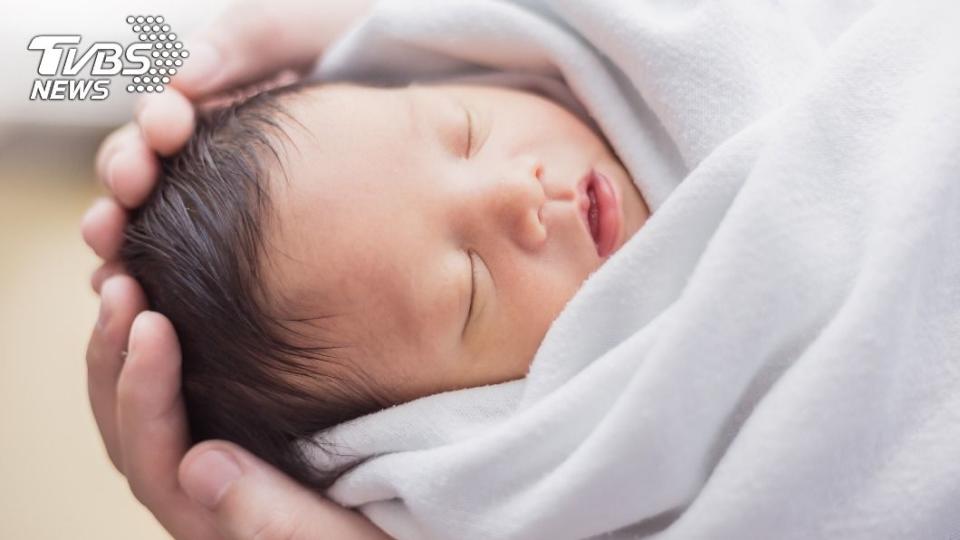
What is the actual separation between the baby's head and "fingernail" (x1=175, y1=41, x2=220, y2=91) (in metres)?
0.17

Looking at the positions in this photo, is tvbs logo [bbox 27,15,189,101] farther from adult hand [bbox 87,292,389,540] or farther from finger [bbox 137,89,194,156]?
adult hand [bbox 87,292,389,540]

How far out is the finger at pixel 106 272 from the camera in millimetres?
949

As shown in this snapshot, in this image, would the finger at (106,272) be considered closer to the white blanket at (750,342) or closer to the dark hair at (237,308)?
the dark hair at (237,308)

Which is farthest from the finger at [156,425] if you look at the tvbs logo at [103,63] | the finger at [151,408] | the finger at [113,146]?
the tvbs logo at [103,63]

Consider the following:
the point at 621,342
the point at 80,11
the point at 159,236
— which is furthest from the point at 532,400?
the point at 80,11

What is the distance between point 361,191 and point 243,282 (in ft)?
0.47

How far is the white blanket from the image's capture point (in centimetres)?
68

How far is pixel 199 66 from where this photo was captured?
1.04 meters

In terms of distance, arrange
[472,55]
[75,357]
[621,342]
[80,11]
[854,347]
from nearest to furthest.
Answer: [854,347], [621,342], [472,55], [80,11], [75,357]

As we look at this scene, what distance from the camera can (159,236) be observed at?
88 centimetres

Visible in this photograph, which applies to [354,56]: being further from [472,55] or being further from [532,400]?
[532,400]

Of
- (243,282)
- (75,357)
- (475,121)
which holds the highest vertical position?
(475,121)

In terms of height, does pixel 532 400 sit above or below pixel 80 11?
below

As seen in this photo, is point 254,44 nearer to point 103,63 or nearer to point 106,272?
point 103,63
